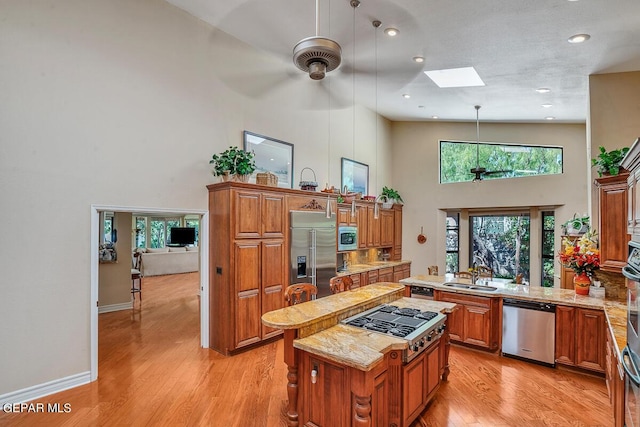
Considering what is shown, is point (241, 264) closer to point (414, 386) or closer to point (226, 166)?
point (226, 166)

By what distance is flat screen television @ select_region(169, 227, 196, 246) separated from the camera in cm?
1239

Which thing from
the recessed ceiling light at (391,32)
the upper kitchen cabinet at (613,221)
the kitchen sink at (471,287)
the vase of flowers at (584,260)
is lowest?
the kitchen sink at (471,287)

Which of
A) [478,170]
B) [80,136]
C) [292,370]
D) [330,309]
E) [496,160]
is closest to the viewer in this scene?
[292,370]

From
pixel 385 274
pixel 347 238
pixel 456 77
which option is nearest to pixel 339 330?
pixel 347 238

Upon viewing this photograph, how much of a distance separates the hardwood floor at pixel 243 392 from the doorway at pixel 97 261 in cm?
27

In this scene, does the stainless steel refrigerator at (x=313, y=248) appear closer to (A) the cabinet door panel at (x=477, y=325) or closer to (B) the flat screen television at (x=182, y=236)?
(A) the cabinet door panel at (x=477, y=325)

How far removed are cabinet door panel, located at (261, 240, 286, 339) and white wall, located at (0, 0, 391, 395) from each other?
3.88 ft

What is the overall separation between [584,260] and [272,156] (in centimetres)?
455

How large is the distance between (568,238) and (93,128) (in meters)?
6.74

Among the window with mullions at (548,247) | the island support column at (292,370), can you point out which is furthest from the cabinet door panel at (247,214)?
the window with mullions at (548,247)

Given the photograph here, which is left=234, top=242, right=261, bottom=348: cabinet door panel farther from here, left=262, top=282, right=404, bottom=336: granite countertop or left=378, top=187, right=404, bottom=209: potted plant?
left=378, top=187, right=404, bottom=209: potted plant

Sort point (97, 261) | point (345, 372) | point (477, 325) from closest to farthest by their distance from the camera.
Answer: point (345, 372)
point (97, 261)
point (477, 325)

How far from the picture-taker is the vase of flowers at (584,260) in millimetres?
3869

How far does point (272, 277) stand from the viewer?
472 centimetres
